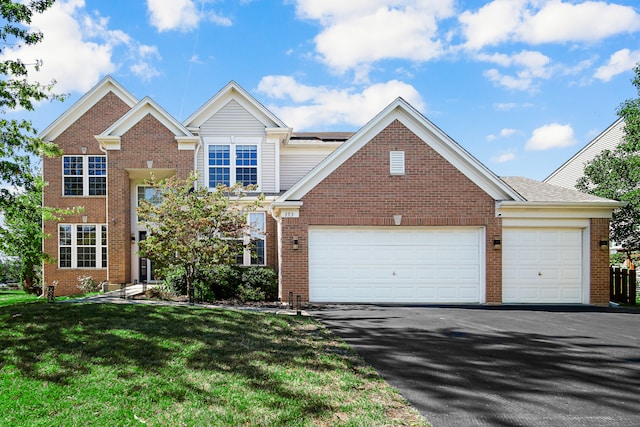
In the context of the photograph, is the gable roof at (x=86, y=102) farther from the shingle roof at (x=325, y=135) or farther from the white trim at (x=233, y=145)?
the shingle roof at (x=325, y=135)

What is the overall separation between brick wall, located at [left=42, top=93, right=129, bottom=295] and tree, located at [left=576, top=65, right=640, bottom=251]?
22.0m

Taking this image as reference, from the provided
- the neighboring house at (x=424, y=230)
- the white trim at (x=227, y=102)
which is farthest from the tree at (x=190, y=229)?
the white trim at (x=227, y=102)

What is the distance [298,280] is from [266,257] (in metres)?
4.54

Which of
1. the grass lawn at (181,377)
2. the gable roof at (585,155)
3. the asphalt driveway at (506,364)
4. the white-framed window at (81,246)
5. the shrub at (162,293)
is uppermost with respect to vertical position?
the gable roof at (585,155)

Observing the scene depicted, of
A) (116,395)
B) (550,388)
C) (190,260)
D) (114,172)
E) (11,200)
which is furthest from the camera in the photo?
(114,172)

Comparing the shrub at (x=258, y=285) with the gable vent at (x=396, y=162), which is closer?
the gable vent at (x=396, y=162)

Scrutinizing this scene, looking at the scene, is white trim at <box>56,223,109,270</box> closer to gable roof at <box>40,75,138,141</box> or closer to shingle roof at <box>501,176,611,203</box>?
gable roof at <box>40,75,138,141</box>

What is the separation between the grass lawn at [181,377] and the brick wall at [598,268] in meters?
10.4

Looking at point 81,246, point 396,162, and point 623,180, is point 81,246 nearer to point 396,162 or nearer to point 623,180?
point 396,162

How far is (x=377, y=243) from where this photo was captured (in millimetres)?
14203

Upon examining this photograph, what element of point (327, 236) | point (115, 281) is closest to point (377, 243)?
point (327, 236)

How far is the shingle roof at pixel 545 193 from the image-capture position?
14.3 metres

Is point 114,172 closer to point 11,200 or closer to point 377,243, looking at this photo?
point 11,200

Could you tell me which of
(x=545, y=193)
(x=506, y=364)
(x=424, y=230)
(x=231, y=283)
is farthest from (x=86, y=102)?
(x=506, y=364)
